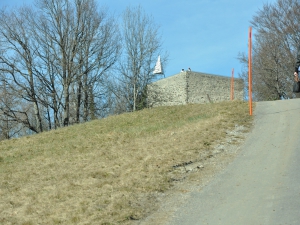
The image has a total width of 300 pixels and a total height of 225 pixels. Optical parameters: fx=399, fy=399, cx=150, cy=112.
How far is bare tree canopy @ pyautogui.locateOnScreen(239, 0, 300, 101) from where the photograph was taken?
111 ft

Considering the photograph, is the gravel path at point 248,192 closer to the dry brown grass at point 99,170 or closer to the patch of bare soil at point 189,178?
the patch of bare soil at point 189,178

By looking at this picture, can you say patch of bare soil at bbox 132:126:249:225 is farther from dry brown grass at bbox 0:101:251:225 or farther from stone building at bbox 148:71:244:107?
stone building at bbox 148:71:244:107

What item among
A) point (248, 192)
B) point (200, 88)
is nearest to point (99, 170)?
point (248, 192)

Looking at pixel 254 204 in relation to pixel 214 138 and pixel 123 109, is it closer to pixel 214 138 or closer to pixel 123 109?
pixel 214 138

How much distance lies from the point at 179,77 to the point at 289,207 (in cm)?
2760

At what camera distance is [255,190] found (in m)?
6.42

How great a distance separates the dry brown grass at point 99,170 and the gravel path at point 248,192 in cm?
55

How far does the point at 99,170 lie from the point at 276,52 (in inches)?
1192

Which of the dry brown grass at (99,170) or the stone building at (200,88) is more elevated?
the stone building at (200,88)

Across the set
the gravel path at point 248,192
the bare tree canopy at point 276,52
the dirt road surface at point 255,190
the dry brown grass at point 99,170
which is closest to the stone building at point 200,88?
the bare tree canopy at point 276,52

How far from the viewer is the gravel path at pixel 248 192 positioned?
551 centimetres

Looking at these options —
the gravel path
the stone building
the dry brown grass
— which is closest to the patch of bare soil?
the gravel path

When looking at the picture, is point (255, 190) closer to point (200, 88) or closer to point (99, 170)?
point (99, 170)

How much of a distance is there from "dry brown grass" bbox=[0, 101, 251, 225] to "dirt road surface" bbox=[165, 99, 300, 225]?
0.80 metres
